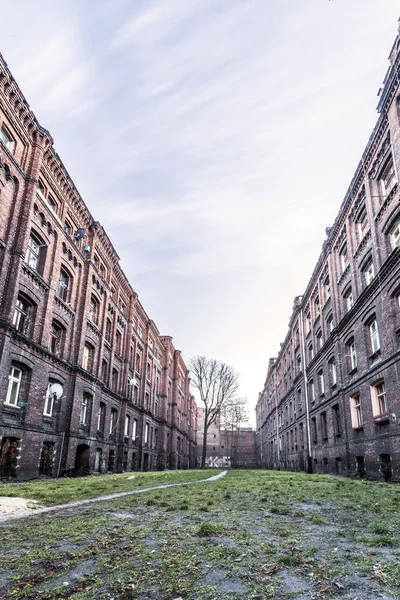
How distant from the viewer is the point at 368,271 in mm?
18766

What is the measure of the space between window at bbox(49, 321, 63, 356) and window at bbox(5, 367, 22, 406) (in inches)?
132

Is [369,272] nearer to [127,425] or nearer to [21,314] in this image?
[21,314]

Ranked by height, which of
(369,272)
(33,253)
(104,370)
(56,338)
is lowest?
(104,370)

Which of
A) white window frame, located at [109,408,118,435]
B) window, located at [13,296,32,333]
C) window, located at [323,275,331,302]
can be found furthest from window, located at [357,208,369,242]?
white window frame, located at [109,408,118,435]

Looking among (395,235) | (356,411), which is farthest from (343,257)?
(356,411)

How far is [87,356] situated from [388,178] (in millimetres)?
18466

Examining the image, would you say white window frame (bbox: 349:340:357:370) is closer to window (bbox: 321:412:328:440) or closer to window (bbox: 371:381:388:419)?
window (bbox: 371:381:388:419)

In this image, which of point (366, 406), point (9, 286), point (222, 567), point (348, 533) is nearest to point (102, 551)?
point (222, 567)

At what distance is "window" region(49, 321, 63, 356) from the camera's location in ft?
65.4

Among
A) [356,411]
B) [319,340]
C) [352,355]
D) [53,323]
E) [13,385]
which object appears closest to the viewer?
[13,385]

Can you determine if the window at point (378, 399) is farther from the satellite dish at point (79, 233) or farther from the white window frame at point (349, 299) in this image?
the satellite dish at point (79, 233)

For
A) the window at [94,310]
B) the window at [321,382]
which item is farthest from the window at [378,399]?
the window at [94,310]

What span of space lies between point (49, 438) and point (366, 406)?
46.5ft

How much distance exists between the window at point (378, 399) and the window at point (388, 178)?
8071 millimetres
